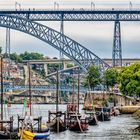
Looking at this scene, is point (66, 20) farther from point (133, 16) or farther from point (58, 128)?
point (58, 128)

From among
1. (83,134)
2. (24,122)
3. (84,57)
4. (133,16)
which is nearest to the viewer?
(24,122)

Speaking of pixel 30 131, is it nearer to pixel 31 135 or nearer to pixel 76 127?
pixel 31 135

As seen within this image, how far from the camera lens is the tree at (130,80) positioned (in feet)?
495

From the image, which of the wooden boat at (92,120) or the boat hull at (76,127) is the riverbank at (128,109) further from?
the boat hull at (76,127)

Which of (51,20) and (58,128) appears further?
(51,20)

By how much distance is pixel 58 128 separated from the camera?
4080 inches

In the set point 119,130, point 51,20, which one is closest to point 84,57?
point 51,20

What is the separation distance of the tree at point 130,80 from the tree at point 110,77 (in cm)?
1856

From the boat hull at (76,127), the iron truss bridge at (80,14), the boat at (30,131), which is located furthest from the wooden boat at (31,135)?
the iron truss bridge at (80,14)

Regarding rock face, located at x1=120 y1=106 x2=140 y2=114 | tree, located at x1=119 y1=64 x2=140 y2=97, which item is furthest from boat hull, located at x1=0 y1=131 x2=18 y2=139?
rock face, located at x1=120 y1=106 x2=140 y2=114

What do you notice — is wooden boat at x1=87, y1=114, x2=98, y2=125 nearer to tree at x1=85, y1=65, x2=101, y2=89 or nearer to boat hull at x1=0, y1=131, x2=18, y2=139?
boat hull at x1=0, y1=131, x2=18, y2=139

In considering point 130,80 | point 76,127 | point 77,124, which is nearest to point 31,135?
point 76,127

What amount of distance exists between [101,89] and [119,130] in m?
82.7

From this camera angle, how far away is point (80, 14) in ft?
583
